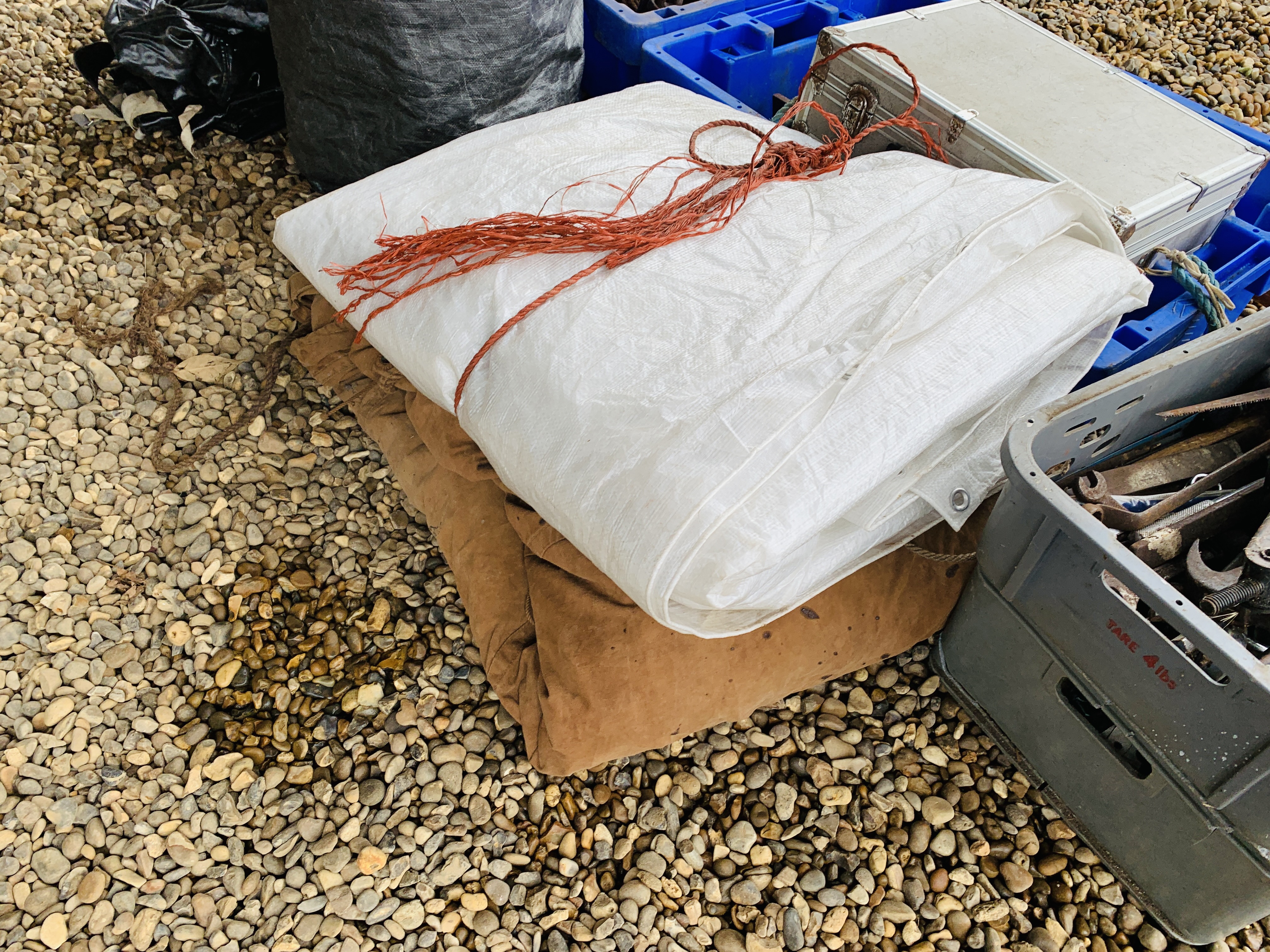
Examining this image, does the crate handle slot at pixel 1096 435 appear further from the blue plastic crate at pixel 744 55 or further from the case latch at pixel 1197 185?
the blue plastic crate at pixel 744 55

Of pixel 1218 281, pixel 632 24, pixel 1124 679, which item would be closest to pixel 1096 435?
pixel 1124 679

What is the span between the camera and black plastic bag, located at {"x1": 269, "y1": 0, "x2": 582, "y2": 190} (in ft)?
5.98

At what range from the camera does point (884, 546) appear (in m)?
1.39

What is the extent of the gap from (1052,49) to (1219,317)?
73 centimetres

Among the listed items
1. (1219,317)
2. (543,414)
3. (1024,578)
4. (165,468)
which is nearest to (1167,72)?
(1219,317)

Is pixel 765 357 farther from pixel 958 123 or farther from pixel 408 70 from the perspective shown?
pixel 408 70

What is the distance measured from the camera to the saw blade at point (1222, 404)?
1.41 metres

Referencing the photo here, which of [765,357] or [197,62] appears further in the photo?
[197,62]

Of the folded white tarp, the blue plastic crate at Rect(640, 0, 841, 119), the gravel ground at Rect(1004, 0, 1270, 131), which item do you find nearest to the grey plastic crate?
the folded white tarp

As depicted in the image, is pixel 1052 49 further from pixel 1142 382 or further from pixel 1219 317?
pixel 1142 382

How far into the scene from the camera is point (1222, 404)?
55.6 inches

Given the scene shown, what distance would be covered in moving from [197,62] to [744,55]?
140cm

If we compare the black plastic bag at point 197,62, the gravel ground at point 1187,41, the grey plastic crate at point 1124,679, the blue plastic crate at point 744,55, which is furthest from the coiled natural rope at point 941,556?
the gravel ground at point 1187,41

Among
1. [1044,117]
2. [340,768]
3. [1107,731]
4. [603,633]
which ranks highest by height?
[1044,117]
